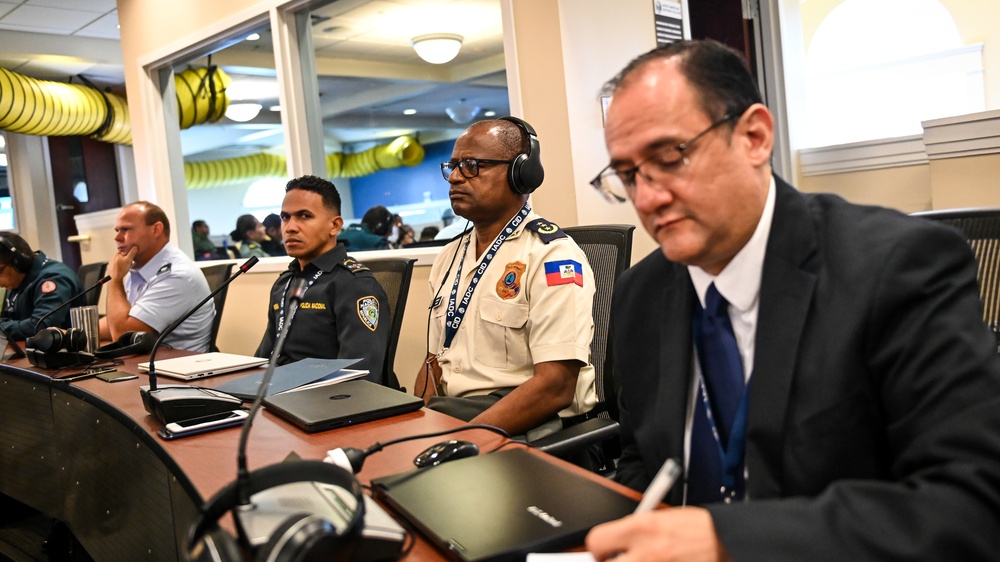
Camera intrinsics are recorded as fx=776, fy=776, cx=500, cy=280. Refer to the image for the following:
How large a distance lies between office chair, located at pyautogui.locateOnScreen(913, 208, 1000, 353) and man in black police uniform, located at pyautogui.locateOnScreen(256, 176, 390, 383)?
1.47 m

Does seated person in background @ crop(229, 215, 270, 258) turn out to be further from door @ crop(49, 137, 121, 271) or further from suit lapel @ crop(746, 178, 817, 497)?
suit lapel @ crop(746, 178, 817, 497)

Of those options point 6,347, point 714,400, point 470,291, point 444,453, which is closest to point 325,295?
point 470,291

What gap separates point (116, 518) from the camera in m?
1.83

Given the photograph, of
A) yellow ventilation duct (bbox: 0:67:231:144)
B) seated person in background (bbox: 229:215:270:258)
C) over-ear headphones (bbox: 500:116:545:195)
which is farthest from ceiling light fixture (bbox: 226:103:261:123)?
over-ear headphones (bbox: 500:116:545:195)

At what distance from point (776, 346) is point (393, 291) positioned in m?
1.70

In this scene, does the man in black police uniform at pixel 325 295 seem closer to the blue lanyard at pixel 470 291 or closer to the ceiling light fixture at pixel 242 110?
the blue lanyard at pixel 470 291

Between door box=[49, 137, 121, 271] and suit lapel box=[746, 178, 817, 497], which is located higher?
door box=[49, 137, 121, 271]

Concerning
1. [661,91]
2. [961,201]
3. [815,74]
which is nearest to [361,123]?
[815,74]

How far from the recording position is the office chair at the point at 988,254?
Answer: 113 centimetres

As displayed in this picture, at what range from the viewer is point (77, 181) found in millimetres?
8961

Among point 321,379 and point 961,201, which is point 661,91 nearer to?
point 321,379

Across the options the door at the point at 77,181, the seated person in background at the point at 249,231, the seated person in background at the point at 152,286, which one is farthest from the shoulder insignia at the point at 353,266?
the door at the point at 77,181

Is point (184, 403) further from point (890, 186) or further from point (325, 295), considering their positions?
point (890, 186)

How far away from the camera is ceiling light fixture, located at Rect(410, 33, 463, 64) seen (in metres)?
6.72
